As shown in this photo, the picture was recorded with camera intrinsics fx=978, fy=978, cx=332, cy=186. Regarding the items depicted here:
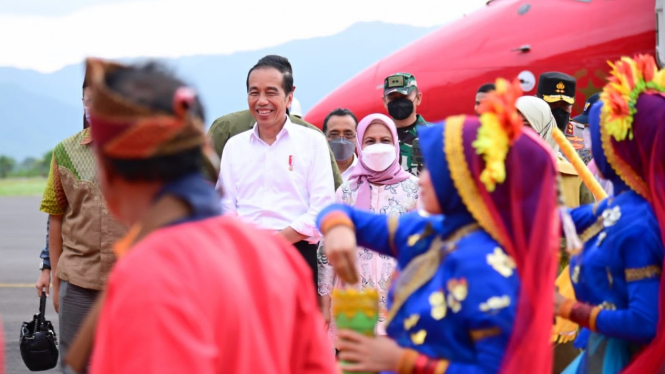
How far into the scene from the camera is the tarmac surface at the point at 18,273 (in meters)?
8.29

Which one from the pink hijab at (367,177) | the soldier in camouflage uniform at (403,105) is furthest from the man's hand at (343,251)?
the soldier in camouflage uniform at (403,105)

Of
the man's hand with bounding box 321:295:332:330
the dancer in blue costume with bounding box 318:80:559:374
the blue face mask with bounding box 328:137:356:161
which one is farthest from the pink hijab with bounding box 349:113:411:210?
the dancer in blue costume with bounding box 318:80:559:374

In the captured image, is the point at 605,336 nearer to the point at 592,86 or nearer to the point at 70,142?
the point at 70,142

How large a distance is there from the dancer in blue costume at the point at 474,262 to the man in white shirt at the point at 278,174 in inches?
90.3

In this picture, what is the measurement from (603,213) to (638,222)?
17 centimetres

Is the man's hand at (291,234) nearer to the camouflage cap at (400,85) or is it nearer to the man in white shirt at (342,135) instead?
the man in white shirt at (342,135)

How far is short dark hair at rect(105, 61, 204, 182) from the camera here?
6.23 ft

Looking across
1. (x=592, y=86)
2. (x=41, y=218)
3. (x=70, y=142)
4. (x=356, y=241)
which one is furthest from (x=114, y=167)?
(x=41, y=218)

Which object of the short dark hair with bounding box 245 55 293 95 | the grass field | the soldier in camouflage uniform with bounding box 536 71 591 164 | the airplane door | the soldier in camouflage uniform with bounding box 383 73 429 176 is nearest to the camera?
the short dark hair with bounding box 245 55 293 95

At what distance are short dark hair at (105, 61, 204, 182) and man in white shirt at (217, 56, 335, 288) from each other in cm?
313

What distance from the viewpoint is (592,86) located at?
10258mm

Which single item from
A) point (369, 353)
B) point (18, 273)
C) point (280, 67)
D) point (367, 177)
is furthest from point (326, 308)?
point (18, 273)

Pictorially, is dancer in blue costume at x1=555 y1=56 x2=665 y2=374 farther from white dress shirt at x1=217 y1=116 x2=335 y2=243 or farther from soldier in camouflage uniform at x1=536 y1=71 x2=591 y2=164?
soldier in camouflage uniform at x1=536 y1=71 x2=591 y2=164

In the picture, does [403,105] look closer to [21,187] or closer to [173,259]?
[173,259]
